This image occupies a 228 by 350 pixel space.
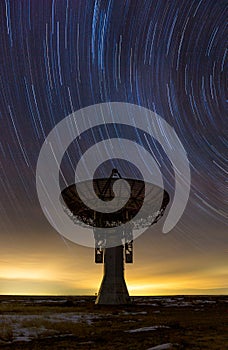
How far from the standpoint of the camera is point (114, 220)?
145ft

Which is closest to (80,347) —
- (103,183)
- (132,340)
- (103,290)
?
(132,340)

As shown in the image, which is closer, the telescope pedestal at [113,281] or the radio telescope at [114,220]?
the radio telescope at [114,220]

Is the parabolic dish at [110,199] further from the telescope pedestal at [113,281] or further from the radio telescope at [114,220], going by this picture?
the telescope pedestal at [113,281]

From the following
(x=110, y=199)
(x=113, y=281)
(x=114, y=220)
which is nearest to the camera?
(x=110, y=199)

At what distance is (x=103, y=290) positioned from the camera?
43.1 meters

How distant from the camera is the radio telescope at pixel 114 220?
4019cm

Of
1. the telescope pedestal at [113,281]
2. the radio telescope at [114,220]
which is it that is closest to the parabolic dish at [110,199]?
the radio telescope at [114,220]

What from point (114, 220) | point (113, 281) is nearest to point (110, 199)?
point (114, 220)

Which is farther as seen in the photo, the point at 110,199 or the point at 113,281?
the point at 113,281

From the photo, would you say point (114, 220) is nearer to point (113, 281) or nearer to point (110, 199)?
point (110, 199)

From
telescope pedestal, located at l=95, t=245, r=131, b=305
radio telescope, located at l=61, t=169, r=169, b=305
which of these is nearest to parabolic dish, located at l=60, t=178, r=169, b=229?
radio telescope, located at l=61, t=169, r=169, b=305

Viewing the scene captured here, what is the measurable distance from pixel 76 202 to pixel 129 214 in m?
6.23

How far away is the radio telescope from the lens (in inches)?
1582

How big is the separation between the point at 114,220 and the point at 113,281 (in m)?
6.55
